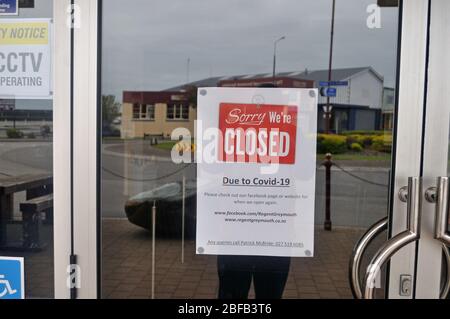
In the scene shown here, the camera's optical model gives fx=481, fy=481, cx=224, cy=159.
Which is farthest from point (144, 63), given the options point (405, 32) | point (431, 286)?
point (431, 286)

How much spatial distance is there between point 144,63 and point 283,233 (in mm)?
966

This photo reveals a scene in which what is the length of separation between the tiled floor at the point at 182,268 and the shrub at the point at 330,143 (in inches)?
13.9

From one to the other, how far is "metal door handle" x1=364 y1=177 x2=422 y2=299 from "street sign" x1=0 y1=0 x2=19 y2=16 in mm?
1803

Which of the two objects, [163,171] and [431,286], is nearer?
[431,286]

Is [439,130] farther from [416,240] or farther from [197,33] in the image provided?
[197,33]

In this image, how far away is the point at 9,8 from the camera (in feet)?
6.91

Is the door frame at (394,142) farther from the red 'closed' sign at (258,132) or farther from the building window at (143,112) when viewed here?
the red 'closed' sign at (258,132)

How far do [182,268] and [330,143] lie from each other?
0.89m

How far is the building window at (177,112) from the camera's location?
211 centimetres

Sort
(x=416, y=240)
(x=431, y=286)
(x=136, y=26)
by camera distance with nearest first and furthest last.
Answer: (x=416, y=240) < (x=431, y=286) < (x=136, y=26)

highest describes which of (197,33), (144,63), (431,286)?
(197,33)

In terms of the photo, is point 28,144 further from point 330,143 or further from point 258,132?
point 330,143

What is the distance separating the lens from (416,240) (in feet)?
6.03
